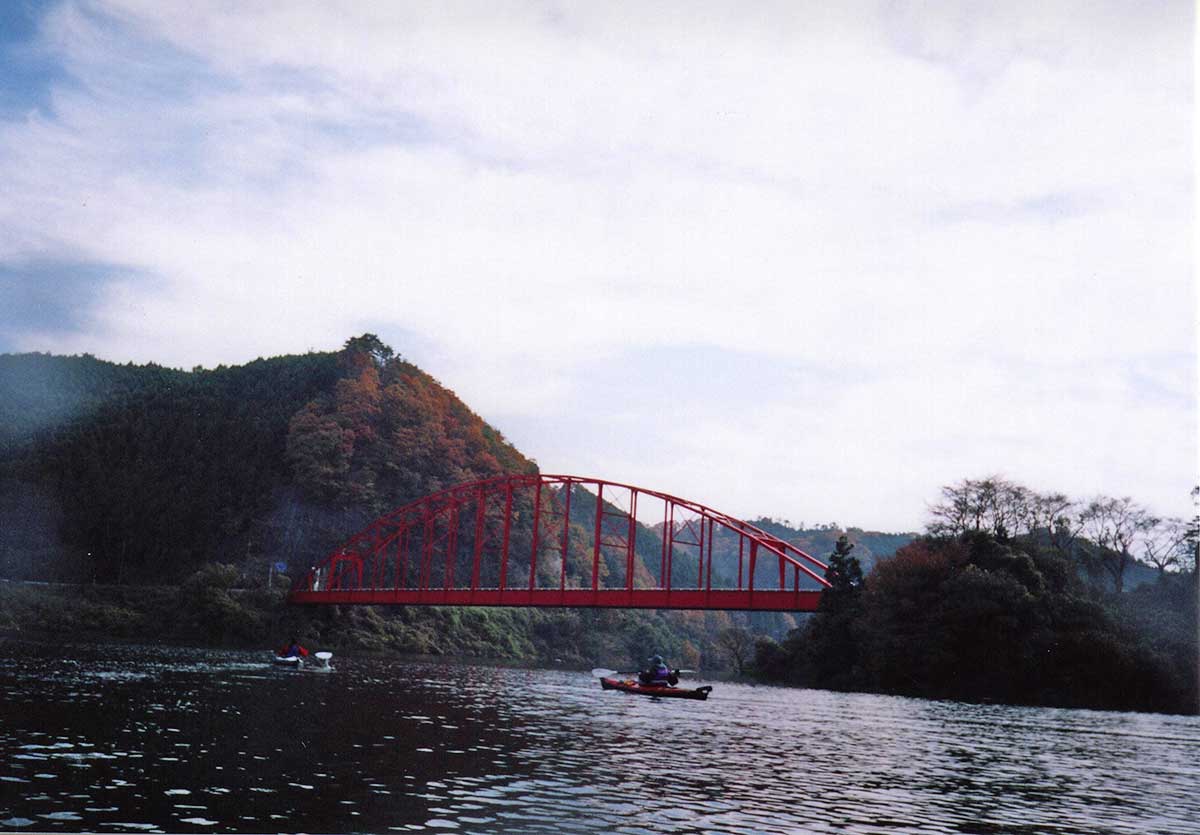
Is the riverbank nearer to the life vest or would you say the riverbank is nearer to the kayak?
the kayak

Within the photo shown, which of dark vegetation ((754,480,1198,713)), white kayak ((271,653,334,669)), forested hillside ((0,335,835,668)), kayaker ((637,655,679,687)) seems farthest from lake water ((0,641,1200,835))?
forested hillside ((0,335,835,668))

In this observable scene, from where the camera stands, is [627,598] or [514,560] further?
[514,560]

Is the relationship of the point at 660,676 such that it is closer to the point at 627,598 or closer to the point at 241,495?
the point at 627,598

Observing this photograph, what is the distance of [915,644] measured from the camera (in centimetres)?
7731

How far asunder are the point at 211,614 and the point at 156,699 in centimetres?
8337

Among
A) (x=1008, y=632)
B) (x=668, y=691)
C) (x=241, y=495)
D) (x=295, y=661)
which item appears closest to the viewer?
(x=668, y=691)

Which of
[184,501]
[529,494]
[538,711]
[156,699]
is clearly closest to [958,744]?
[538,711]

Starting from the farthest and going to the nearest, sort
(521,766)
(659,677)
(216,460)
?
(216,460)
(659,677)
(521,766)

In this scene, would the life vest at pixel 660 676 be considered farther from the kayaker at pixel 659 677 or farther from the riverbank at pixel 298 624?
the riverbank at pixel 298 624

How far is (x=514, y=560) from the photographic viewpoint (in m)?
161

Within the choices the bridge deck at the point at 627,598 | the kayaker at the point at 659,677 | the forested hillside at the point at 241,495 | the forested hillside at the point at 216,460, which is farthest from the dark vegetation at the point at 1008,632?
the forested hillside at the point at 216,460

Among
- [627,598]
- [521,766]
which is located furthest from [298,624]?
[521,766]

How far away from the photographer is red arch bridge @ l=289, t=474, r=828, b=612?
88312 mm

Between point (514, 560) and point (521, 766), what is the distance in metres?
137
